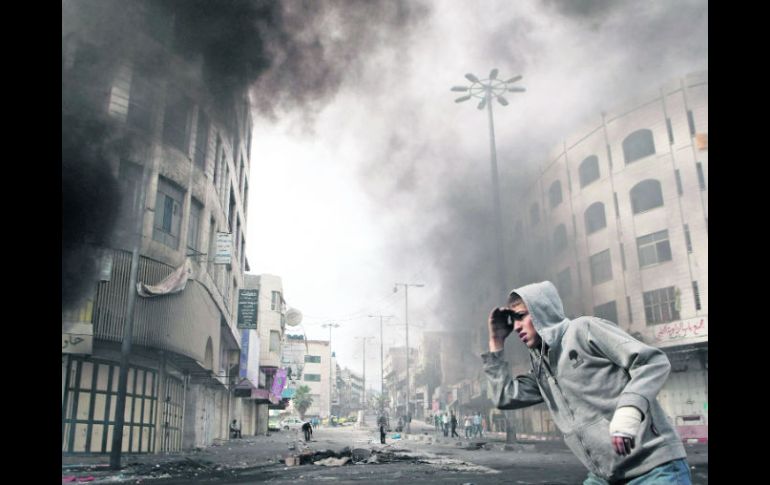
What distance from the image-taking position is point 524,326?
111 inches

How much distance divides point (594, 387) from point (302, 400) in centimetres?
6591

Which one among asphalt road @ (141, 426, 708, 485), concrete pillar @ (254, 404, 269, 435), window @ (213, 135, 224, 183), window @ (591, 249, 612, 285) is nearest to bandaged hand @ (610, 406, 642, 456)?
asphalt road @ (141, 426, 708, 485)

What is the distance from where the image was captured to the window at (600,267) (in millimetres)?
13891

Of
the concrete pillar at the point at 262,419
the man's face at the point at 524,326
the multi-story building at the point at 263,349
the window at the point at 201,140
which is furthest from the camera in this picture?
the concrete pillar at the point at 262,419

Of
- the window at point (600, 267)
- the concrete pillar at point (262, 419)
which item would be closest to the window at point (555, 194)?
the window at point (600, 267)

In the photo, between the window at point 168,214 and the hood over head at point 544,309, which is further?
the window at point 168,214

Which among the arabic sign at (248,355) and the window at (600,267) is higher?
the window at (600,267)

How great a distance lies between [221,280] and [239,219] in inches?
87.7

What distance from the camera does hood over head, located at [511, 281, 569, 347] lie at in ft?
8.61

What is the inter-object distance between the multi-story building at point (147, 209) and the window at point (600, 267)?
9455 mm

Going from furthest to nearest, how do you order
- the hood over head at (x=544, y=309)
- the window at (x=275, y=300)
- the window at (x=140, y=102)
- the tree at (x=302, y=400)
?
the tree at (x=302, y=400)
the window at (x=275, y=300)
the window at (x=140, y=102)
the hood over head at (x=544, y=309)

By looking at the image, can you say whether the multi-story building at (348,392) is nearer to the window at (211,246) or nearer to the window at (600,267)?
the window at (211,246)
